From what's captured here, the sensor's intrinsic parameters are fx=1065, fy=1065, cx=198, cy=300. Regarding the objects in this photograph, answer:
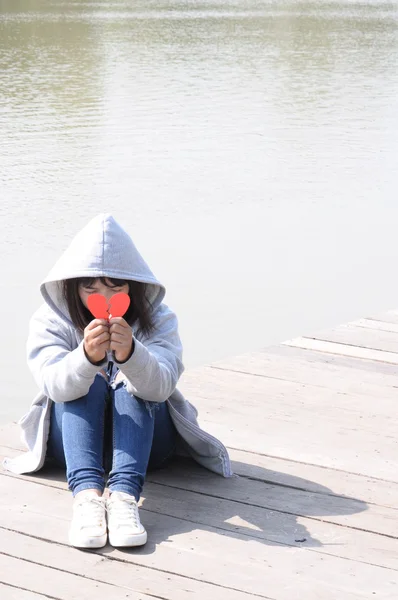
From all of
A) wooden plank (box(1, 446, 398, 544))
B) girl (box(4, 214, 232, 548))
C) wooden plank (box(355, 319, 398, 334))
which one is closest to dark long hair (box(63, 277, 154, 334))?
girl (box(4, 214, 232, 548))

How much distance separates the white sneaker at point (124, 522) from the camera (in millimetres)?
2086

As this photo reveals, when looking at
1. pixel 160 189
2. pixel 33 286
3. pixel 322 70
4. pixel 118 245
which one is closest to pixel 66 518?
pixel 118 245

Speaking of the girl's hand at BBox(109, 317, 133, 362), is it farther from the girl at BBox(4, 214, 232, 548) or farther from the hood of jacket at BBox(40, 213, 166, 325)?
the hood of jacket at BBox(40, 213, 166, 325)

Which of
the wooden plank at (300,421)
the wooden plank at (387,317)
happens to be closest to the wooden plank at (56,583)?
the wooden plank at (300,421)

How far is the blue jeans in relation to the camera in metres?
2.21

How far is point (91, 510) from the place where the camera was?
2.13m

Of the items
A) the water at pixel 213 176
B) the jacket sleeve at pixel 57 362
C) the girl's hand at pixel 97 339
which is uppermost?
the girl's hand at pixel 97 339

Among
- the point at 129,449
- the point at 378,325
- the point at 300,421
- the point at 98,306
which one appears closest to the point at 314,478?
the point at 300,421

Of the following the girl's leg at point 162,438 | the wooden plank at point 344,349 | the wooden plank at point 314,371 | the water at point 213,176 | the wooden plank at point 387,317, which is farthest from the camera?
the water at point 213,176

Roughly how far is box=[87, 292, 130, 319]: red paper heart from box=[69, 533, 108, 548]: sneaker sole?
0.43 m

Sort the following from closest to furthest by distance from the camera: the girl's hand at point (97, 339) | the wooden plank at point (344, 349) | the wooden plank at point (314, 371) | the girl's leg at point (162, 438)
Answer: the girl's hand at point (97, 339), the girl's leg at point (162, 438), the wooden plank at point (314, 371), the wooden plank at point (344, 349)

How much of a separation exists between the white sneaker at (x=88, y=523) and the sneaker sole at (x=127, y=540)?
0.02 m

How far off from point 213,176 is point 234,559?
5646 millimetres

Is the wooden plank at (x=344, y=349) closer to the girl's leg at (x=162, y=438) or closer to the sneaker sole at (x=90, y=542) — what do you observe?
the girl's leg at (x=162, y=438)
